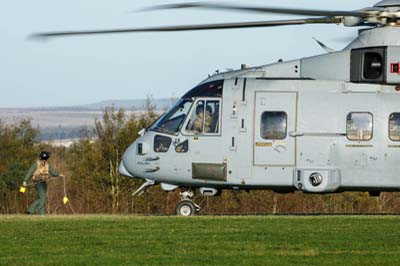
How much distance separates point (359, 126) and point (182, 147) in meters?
3.95

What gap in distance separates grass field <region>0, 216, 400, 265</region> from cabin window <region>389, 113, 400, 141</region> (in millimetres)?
1820

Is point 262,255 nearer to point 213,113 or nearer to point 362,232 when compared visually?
point 362,232

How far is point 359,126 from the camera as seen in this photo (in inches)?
1109

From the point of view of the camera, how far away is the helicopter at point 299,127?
92.0 ft

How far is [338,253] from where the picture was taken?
20109mm

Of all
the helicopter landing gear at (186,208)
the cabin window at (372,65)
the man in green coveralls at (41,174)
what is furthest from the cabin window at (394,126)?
the man in green coveralls at (41,174)

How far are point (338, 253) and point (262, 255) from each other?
3.91 feet

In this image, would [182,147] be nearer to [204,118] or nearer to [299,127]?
[204,118]

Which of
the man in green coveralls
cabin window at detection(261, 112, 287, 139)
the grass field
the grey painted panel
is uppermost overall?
the grey painted panel

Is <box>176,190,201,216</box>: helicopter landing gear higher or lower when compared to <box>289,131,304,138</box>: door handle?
lower

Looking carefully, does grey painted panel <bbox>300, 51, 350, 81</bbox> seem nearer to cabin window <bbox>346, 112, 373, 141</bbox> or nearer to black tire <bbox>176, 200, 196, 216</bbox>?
cabin window <bbox>346, 112, 373, 141</bbox>

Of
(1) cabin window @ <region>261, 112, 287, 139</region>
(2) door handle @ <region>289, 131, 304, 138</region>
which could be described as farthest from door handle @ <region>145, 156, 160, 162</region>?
(2) door handle @ <region>289, 131, 304, 138</region>

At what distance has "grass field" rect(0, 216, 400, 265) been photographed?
19469mm

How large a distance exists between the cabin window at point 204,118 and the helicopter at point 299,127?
0.02m
